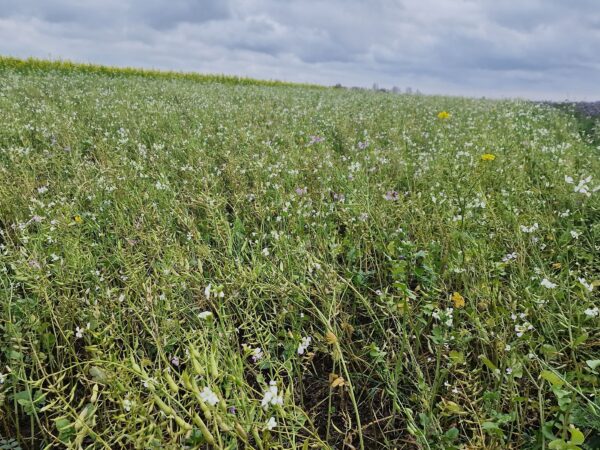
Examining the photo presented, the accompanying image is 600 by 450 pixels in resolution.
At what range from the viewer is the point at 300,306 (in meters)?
2.52

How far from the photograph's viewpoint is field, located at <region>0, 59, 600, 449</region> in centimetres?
187

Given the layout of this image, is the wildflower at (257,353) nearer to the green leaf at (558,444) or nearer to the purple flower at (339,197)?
the green leaf at (558,444)

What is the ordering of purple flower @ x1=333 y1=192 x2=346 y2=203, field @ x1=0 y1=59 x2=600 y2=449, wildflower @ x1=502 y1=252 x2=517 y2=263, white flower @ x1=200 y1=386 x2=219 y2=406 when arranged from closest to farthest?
white flower @ x1=200 y1=386 x2=219 y2=406 < field @ x1=0 y1=59 x2=600 y2=449 < wildflower @ x1=502 y1=252 x2=517 y2=263 < purple flower @ x1=333 y1=192 x2=346 y2=203

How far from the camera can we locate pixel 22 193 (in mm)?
4023

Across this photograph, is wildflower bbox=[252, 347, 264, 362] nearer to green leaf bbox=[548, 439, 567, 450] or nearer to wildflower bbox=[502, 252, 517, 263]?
green leaf bbox=[548, 439, 567, 450]

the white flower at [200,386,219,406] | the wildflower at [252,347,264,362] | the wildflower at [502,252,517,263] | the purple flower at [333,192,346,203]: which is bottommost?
the wildflower at [252,347,264,362]

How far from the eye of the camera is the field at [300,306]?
187cm

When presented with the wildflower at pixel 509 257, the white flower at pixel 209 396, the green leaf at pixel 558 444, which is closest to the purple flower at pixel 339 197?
the wildflower at pixel 509 257

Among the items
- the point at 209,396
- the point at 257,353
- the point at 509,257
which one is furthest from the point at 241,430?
the point at 509,257

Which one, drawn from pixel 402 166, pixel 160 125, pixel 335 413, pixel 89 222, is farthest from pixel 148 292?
pixel 160 125

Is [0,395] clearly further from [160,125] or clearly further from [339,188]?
[160,125]

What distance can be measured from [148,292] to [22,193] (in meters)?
2.52

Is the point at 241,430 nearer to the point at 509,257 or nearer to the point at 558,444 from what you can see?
the point at 558,444

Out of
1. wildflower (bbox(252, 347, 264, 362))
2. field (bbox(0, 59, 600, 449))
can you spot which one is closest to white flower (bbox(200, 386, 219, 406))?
field (bbox(0, 59, 600, 449))
